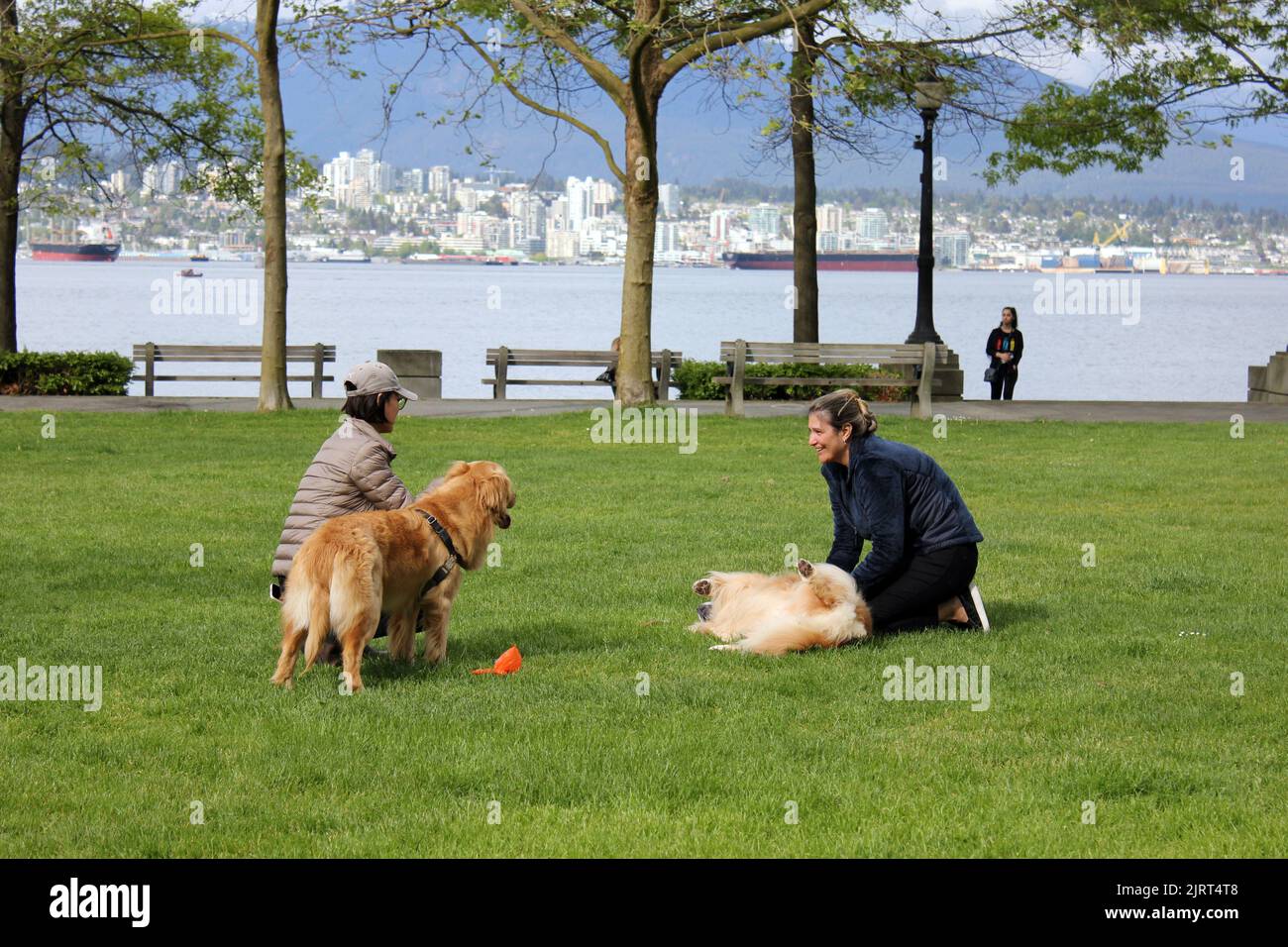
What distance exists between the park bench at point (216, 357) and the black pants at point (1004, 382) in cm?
1149

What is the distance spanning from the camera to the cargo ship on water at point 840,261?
186 metres

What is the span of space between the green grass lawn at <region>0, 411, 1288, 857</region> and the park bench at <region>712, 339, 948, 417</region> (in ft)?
26.9

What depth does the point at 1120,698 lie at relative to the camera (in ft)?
23.9

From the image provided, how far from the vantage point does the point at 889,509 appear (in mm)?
8570

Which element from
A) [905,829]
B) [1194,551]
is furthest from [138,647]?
[1194,551]

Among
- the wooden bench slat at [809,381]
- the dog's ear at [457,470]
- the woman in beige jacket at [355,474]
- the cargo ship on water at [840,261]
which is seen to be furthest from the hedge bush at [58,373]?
the cargo ship on water at [840,261]

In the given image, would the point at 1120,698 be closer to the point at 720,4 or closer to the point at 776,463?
the point at 776,463

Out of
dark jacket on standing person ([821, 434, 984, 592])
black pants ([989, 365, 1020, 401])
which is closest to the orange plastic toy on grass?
dark jacket on standing person ([821, 434, 984, 592])

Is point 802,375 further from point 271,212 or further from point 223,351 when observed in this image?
point 223,351

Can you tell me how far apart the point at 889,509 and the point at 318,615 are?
10.7 feet

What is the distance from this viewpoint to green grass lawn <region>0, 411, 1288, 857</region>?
216 inches

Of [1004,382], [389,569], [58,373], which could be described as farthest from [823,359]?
[389,569]

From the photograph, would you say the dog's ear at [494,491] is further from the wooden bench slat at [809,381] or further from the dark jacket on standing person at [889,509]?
the wooden bench slat at [809,381]

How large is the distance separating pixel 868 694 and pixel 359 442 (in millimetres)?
2853
